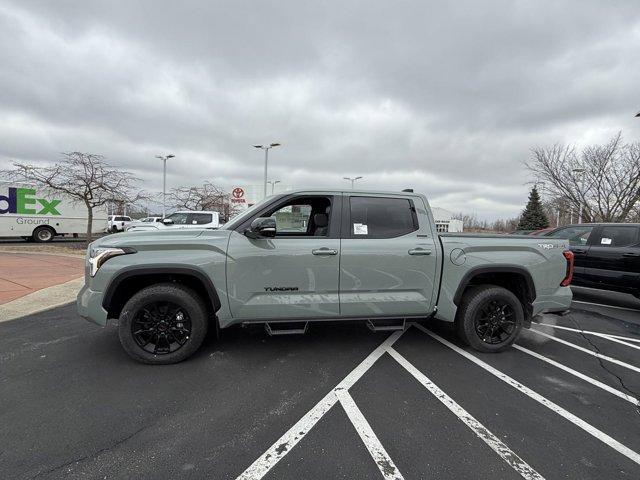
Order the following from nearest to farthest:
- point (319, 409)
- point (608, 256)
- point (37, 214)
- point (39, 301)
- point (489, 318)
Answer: point (319, 409) → point (489, 318) → point (39, 301) → point (608, 256) → point (37, 214)

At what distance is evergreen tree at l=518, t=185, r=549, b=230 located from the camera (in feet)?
146

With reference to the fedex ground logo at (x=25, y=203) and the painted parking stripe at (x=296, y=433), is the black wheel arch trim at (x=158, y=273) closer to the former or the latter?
the painted parking stripe at (x=296, y=433)

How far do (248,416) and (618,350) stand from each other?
4.70m

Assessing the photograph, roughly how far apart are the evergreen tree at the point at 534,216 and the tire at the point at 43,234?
47.9 m

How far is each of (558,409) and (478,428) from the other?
878 millimetres

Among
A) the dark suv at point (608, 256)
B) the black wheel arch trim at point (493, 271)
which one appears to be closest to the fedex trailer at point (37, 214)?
the black wheel arch trim at point (493, 271)

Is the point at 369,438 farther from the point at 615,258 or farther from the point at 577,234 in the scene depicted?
the point at 577,234

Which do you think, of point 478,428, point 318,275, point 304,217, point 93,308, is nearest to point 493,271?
point 478,428

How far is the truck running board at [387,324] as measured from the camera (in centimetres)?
404

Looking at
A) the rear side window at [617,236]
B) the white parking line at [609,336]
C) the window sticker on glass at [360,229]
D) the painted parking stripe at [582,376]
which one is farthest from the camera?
the rear side window at [617,236]

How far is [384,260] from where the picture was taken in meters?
3.85

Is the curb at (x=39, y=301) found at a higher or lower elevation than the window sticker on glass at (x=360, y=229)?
lower

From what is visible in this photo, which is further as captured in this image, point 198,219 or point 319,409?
point 198,219

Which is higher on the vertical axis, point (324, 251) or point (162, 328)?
point (324, 251)
